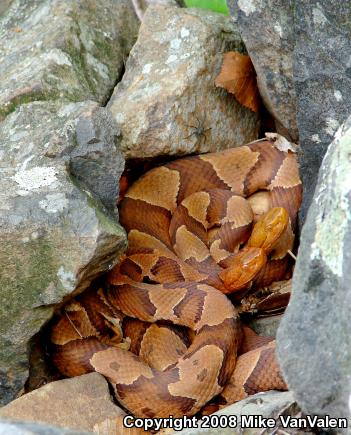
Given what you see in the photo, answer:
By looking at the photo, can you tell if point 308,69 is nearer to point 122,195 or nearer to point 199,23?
point 199,23

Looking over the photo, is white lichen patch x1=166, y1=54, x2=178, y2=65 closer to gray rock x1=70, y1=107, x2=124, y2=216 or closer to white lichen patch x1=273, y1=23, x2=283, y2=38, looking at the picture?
white lichen patch x1=273, y1=23, x2=283, y2=38

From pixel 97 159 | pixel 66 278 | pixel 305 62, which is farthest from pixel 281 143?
pixel 66 278

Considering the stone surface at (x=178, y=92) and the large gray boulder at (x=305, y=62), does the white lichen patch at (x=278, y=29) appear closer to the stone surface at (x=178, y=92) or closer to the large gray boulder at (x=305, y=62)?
the large gray boulder at (x=305, y=62)

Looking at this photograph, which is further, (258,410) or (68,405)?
(68,405)

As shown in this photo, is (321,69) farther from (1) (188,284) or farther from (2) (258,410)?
(2) (258,410)

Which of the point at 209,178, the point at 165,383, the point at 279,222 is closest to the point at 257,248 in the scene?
the point at 279,222

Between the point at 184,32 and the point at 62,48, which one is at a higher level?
the point at 62,48

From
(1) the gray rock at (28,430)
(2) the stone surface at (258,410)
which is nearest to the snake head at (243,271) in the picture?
(2) the stone surface at (258,410)
